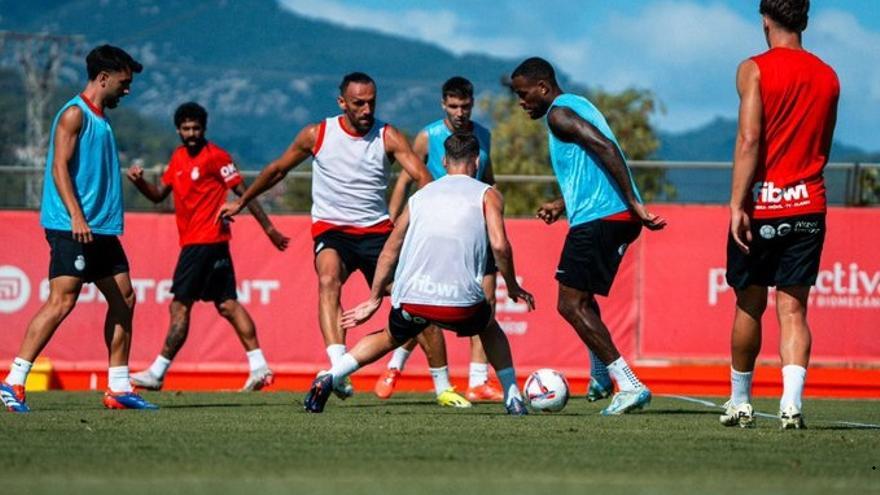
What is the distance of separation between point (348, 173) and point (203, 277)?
3143mm

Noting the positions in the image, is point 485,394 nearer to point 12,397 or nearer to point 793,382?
point 12,397

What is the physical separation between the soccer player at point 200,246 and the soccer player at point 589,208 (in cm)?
442

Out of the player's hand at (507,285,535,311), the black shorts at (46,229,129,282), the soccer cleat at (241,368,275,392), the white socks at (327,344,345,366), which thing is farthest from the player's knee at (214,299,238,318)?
the player's hand at (507,285,535,311)

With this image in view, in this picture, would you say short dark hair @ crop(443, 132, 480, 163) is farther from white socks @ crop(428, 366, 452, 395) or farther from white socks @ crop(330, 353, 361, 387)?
white socks @ crop(428, 366, 452, 395)

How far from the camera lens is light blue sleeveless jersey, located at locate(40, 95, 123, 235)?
1002cm

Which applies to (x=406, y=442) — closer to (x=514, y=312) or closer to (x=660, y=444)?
(x=660, y=444)

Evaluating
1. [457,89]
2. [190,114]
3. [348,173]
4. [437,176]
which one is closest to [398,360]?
[437,176]

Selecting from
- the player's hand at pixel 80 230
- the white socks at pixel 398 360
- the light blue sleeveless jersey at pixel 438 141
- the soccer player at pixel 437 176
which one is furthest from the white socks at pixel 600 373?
the player's hand at pixel 80 230

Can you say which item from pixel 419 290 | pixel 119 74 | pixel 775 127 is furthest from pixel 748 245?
pixel 119 74

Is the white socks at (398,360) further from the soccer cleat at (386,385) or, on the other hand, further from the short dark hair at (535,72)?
the short dark hair at (535,72)

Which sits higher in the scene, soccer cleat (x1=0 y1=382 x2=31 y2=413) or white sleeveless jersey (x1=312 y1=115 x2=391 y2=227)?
white sleeveless jersey (x1=312 y1=115 x2=391 y2=227)

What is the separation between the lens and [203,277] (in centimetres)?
1421

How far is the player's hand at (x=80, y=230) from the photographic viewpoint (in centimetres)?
979

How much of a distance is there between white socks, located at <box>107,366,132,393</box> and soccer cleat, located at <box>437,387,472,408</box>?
2156mm
